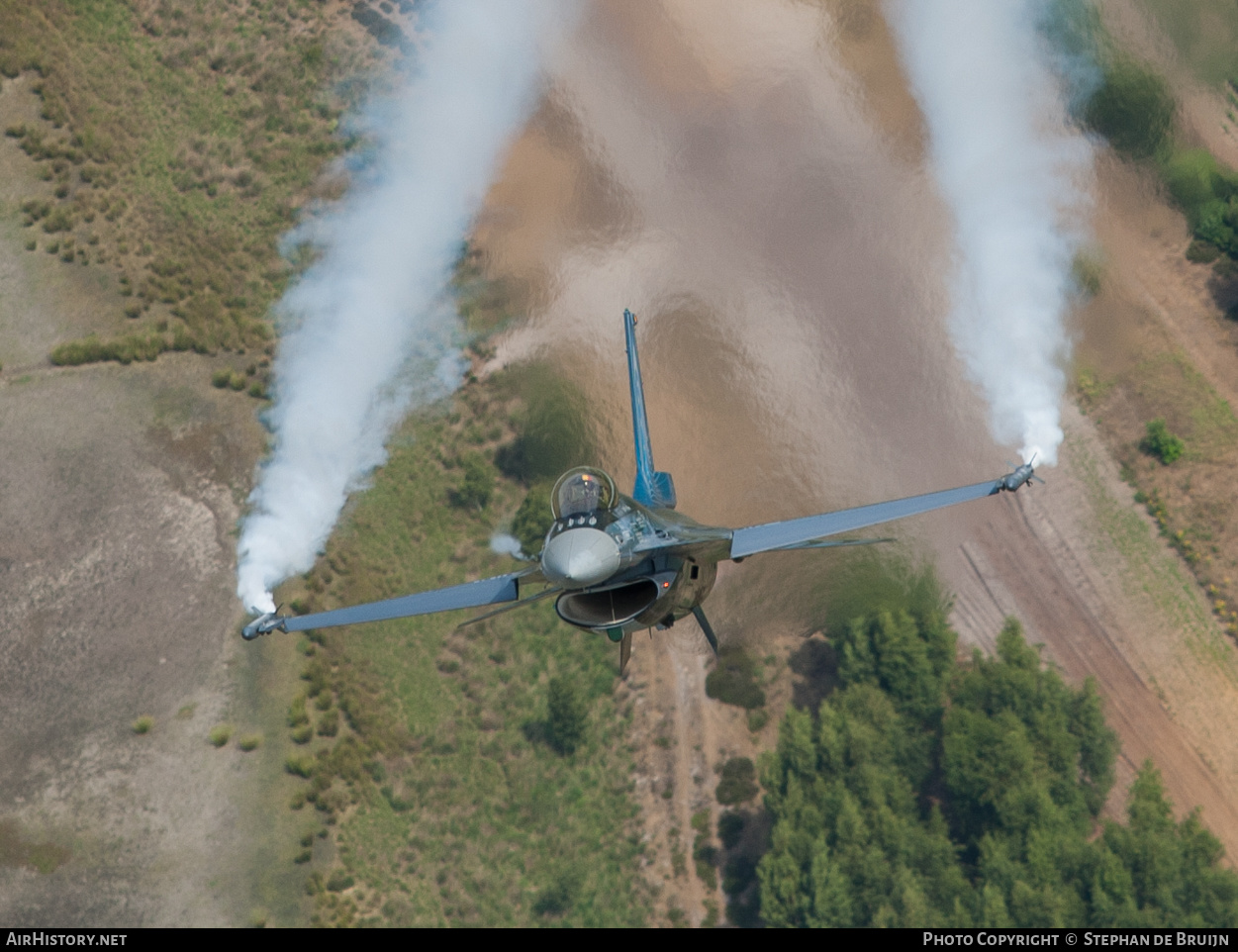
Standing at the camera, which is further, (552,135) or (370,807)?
(552,135)

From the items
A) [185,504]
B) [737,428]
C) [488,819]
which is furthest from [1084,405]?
[185,504]

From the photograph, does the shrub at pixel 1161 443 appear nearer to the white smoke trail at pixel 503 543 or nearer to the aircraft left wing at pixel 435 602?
the white smoke trail at pixel 503 543

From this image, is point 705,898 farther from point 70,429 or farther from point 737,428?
point 70,429

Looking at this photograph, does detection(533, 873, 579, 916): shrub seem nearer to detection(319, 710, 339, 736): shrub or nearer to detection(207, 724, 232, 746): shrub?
detection(319, 710, 339, 736): shrub

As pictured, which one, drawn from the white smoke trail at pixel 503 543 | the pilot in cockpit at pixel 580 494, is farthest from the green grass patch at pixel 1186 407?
the pilot in cockpit at pixel 580 494

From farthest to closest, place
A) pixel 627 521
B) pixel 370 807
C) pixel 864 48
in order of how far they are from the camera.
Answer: pixel 864 48 → pixel 370 807 → pixel 627 521

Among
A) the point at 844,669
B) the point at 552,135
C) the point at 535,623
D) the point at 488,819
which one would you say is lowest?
the point at 488,819
